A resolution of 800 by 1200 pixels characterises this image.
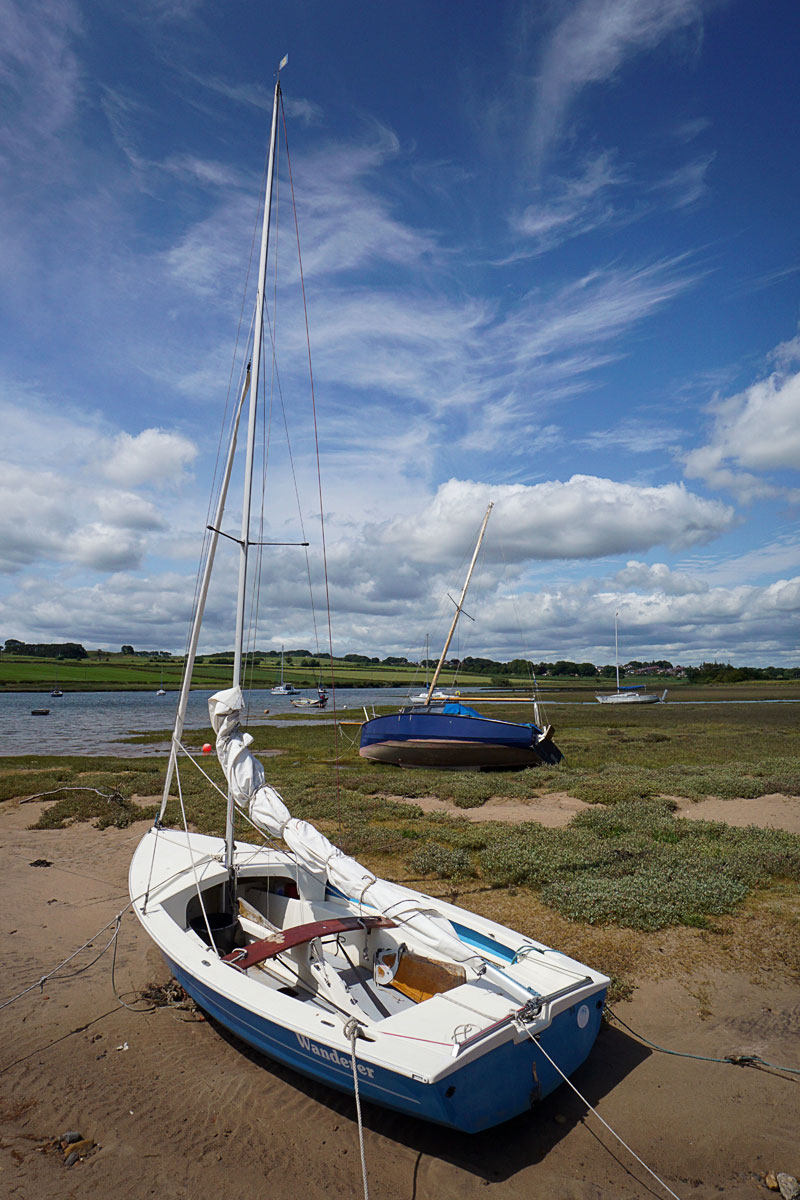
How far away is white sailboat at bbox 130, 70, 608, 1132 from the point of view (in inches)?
197

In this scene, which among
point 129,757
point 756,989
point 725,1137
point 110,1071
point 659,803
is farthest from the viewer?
point 129,757

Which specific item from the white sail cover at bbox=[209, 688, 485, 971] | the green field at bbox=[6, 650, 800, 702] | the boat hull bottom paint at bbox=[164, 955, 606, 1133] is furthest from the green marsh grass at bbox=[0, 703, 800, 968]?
the green field at bbox=[6, 650, 800, 702]

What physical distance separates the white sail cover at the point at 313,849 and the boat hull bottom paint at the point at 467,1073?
90 cm

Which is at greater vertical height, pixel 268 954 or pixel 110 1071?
pixel 268 954

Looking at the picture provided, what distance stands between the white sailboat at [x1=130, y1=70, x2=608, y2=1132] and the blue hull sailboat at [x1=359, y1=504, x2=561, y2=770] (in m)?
15.9

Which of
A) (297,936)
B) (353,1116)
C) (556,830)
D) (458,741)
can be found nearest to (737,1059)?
(353,1116)

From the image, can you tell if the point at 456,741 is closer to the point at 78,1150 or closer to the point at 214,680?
the point at 78,1150

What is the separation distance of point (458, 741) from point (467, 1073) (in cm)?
2067

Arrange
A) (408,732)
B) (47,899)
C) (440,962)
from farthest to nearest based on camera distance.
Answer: (408,732) → (47,899) → (440,962)

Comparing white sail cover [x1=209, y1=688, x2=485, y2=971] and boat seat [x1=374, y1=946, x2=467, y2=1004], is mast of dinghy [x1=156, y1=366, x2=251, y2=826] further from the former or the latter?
boat seat [x1=374, y1=946, x2=467, y2=1004]

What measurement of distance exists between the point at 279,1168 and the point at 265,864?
3.92 metres

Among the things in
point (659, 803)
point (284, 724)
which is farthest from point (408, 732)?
point (284, 724)

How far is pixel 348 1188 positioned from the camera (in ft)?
16.4

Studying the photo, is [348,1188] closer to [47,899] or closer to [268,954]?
[268,954]
